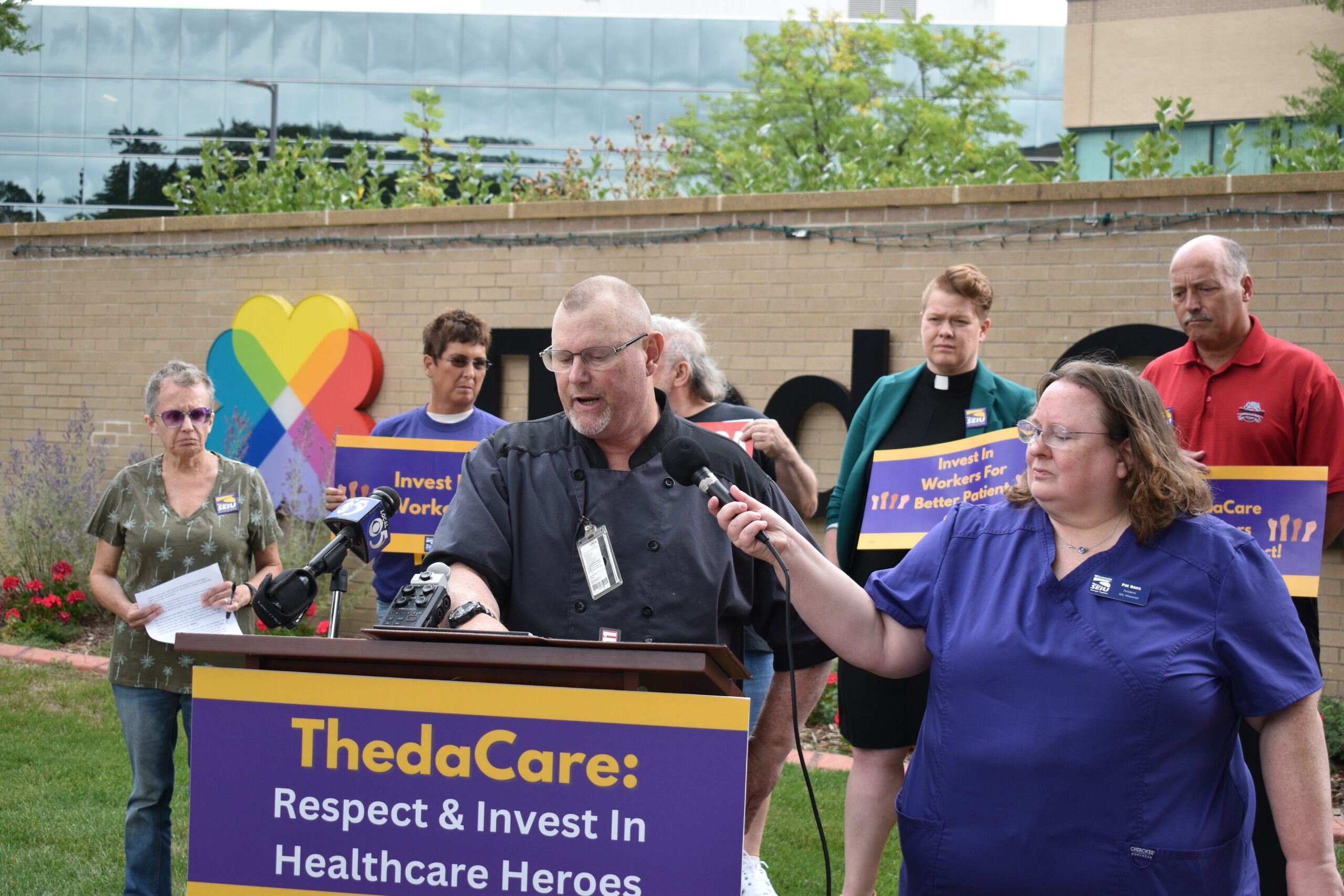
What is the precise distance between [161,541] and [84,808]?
2.37 m

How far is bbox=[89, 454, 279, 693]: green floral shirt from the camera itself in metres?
4.61

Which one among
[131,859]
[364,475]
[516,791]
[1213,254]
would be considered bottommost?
[131,859]

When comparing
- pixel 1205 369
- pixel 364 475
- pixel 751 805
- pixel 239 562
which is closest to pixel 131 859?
pixel 239 562

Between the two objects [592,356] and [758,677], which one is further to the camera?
[758,677]

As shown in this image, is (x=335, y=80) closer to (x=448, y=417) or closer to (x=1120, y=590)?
(x=448, y=417)

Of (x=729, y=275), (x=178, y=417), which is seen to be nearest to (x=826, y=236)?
(x=729, y=275)

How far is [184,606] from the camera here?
4.66 metres

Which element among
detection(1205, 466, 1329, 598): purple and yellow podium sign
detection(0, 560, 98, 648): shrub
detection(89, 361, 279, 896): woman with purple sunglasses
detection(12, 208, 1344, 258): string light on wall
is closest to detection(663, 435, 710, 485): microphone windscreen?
detection(1205, 466, 1329, 598): purple and yellow podium sign

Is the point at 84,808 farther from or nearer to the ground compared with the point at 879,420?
nearer to the ground

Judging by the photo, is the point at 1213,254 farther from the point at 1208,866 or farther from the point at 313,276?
the point at 313,276

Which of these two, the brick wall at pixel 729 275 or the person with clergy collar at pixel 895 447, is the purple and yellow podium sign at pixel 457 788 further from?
the brick wall at pixel 729 275

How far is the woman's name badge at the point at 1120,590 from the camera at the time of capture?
2.71 m

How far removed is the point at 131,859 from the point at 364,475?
7.17 ft

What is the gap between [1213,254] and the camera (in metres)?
4.20
